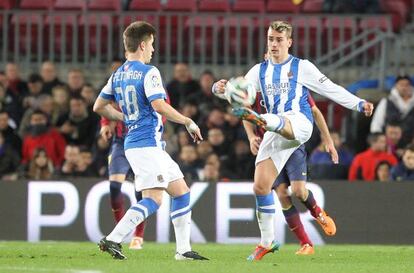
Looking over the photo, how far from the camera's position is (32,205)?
17859 millimetres

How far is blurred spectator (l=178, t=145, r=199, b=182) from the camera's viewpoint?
18656 millimetres

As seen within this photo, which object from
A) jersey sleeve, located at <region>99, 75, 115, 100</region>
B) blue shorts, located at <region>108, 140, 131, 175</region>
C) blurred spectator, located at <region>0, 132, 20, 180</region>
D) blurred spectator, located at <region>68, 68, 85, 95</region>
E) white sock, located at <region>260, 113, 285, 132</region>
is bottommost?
blurred spectator, located at <region>0, 132, 20, 180</region>

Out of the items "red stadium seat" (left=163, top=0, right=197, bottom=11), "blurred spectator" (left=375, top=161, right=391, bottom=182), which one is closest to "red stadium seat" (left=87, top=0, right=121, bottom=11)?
"red stadium seat" (left=163, top=0, right=197, bottom=11)

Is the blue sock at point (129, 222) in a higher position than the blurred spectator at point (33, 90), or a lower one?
lower

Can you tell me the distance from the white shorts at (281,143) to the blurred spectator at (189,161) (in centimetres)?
590

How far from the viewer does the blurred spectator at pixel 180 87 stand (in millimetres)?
20547

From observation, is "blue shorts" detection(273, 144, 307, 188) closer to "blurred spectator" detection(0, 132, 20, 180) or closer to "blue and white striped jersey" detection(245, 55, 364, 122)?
"blue and white striped jersey" detection(245, 55, 364, 122)

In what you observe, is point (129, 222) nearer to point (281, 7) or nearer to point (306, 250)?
point (306, 250)

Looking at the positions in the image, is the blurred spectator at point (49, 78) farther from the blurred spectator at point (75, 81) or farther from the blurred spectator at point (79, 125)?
the blurred spectator at point (79, 125)

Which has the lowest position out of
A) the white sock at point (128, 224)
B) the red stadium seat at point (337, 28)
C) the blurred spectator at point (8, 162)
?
the blurred spectator at point (8, 162)

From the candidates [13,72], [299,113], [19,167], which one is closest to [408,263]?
[299,113]

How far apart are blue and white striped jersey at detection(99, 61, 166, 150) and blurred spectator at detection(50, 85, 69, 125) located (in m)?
8.28

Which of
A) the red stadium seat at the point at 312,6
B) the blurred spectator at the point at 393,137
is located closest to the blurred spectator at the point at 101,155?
the blurred spectator at the point at 393,137

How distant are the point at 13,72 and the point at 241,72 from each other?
11.6 ft
